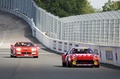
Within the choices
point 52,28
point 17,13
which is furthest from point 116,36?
point 17,13

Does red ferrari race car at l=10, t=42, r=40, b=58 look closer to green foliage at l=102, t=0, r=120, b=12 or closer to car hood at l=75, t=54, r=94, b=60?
car hood at l=75, t=54, r=94, b=60

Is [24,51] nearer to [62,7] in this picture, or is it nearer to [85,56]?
[85,56]

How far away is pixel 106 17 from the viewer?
36969 mm

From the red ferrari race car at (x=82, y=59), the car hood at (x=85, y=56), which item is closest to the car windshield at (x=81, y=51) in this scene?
the red ferrari race car at (x=82, y=59)

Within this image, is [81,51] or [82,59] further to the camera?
[81,51]

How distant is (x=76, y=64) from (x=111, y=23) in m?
10.8

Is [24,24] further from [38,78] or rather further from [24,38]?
[38,78]

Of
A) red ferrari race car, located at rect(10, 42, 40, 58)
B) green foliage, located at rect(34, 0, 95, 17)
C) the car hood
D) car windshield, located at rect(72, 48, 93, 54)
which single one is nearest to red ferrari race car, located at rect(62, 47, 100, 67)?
the car hood

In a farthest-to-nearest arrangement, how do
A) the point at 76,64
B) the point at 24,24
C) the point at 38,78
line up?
the point at 24,24 → the point at 76,64 → the point at 38,78

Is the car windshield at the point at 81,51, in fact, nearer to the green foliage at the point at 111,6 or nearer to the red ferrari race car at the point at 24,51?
the red ferrari race car at the point at 24,51

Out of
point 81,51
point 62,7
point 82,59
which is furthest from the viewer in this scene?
point 62,7

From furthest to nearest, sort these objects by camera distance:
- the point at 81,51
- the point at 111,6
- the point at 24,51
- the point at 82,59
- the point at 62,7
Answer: the point at 62,7
the point at 111,6
the point at 24,51
the point at 81,51
the point at 82,59

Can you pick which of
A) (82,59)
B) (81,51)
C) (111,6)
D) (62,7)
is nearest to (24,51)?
(81,51)

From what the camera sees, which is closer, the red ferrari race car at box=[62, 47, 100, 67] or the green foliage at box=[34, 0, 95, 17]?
the red ferrari race car at box=[62, 47, 100, 67]
